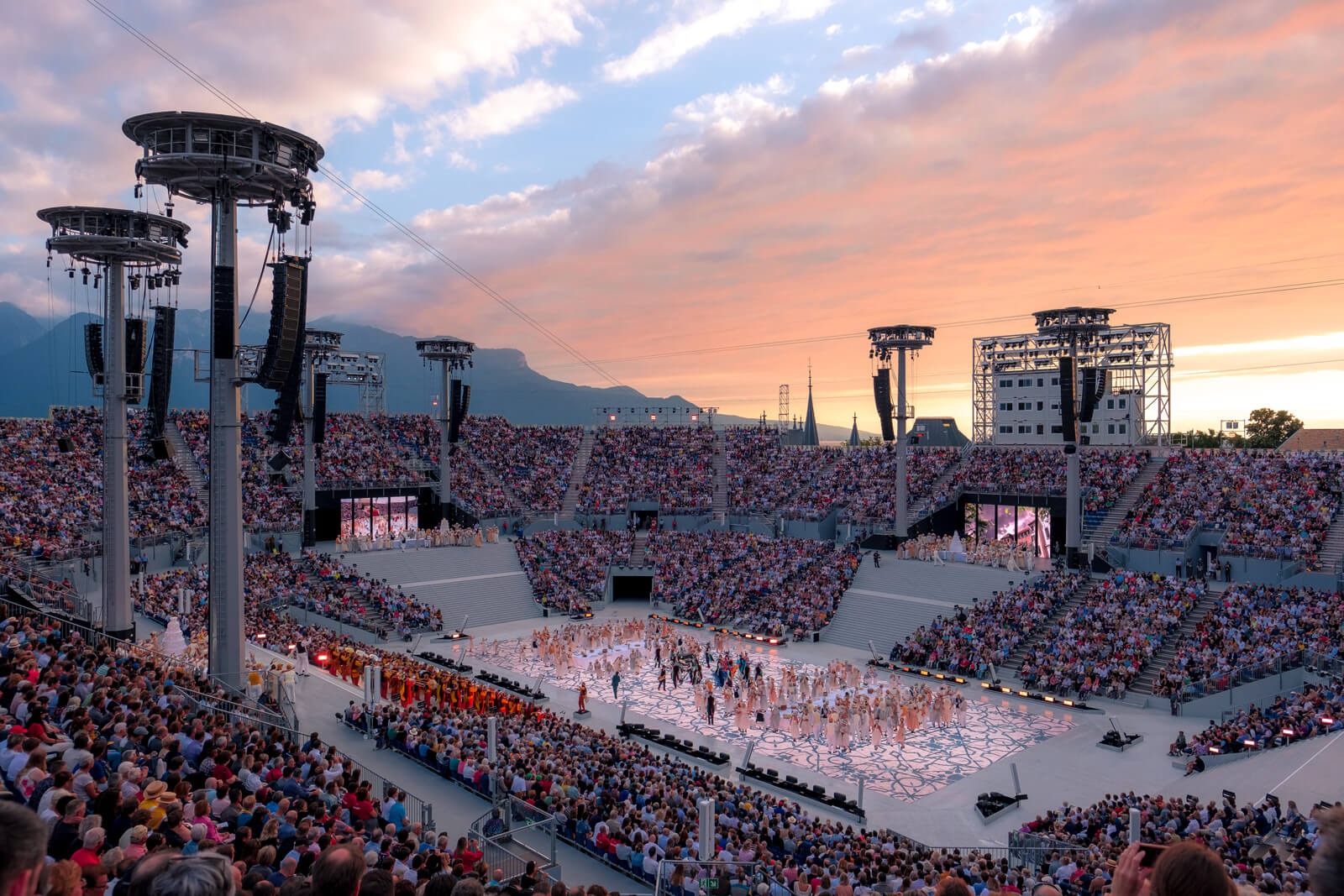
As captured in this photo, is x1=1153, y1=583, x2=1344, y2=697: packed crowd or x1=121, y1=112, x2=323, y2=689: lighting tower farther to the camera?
x1=1153, y1=583, x2=1344, y2=697: packed crowd

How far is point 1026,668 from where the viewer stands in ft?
92.0

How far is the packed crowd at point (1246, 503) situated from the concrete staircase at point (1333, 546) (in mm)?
205

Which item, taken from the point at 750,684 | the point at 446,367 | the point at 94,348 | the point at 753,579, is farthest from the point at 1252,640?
the point at 446,367

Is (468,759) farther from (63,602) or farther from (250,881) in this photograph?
(63,602)

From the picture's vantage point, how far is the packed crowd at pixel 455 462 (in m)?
50.6

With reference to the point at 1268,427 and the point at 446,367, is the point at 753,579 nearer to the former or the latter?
the point at 446,367

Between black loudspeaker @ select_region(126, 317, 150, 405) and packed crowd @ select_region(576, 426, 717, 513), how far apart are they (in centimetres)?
2944

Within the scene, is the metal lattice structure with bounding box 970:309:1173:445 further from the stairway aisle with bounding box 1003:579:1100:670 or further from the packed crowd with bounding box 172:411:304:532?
the packed crowd with bounding box 172:411:304:532

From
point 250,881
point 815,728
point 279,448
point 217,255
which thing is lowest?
point 815,728

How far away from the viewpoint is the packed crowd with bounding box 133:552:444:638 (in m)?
32.1

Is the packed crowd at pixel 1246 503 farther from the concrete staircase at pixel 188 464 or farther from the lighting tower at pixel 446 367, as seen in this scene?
the concrete staircase at pixel 188 464

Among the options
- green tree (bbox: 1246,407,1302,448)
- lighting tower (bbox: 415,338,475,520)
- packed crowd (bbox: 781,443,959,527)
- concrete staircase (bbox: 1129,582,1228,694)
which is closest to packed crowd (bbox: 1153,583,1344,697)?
concrete staircase (bbox: 1129,582,1228,694)

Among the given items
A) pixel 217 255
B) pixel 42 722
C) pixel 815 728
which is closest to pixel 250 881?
pixel 42 722

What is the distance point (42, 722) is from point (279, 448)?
38265 millimetres
